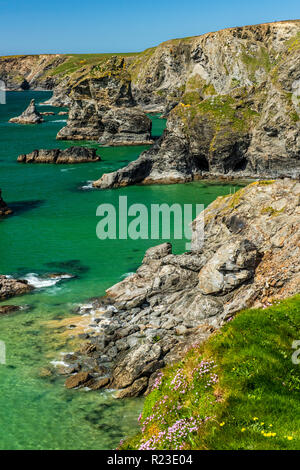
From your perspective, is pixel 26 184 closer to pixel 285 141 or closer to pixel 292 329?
pixel 285 141

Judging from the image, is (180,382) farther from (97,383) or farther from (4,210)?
(4,210)

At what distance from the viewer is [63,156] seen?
10550cm

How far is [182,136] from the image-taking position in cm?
8556

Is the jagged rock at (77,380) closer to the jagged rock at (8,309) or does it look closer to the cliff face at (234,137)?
the jagged rock at (8,309)

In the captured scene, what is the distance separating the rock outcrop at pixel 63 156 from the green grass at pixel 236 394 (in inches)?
3585

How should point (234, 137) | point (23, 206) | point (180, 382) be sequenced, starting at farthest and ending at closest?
1. point (234, 137)
2. point (23, 206)
3. point (180, 382)

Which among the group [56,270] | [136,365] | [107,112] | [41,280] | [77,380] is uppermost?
[107,112]

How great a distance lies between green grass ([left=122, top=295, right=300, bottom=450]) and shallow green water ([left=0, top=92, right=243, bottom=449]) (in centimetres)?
789

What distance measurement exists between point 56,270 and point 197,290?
18.2 m

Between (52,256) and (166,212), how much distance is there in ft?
70.0

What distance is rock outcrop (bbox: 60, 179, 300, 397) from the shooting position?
2630cm

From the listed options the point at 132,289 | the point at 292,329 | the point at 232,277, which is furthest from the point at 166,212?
the point at 292,329

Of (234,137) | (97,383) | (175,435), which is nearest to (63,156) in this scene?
(234,137)

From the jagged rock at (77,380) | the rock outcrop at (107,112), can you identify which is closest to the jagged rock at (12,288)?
the jagged rock at (77,380)
